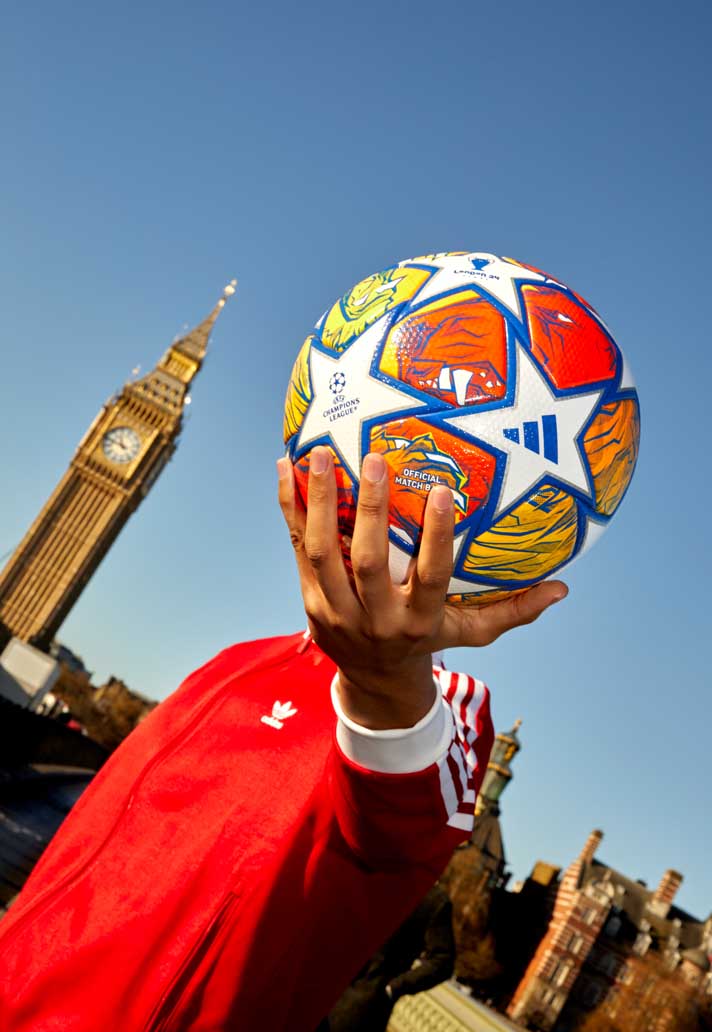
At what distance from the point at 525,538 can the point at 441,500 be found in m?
0.42

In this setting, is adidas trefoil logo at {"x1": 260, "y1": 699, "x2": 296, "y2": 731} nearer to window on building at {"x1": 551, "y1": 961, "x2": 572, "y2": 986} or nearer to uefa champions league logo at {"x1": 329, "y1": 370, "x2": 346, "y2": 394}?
uefa champions league logo at {"x1": 329, "y1": 370, "x2": 346, "y2": 394}

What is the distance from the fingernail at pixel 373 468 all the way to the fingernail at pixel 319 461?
0.37ft

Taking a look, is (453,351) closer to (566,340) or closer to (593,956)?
(566,340)

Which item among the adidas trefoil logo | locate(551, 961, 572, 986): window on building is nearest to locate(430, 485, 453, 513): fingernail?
the adidas trefoil logo

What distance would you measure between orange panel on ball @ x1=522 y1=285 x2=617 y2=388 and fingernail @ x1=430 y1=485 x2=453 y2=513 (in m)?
0.50

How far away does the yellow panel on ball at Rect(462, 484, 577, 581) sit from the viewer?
224 cm

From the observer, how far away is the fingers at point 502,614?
2270mm

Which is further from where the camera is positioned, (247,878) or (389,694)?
(247,878)

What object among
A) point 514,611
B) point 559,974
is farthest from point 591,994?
point 514,611

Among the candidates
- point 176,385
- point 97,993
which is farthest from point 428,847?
point 176,385

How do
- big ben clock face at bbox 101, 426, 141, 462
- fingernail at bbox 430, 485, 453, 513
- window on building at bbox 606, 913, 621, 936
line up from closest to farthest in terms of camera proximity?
fingernail at bbox 430, 485, 453, 513 → window on building at bbox 606, 913, 621, 936 → big ben clock face at bbox 101, 426, 141, 462

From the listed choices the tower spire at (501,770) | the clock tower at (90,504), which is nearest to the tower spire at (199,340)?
the clock tower at (90,504)

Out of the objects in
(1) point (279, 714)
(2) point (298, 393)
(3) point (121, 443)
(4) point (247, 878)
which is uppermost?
(3) point (121, 443)

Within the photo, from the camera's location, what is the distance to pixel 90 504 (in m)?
76.6
